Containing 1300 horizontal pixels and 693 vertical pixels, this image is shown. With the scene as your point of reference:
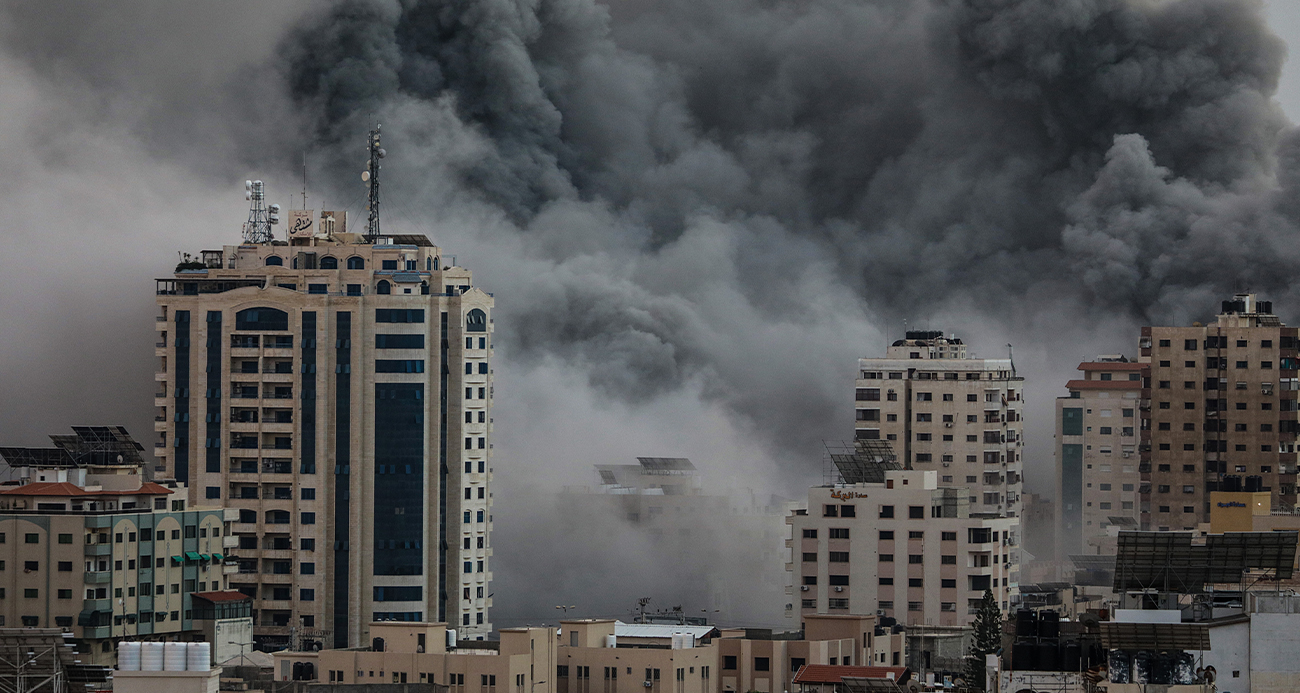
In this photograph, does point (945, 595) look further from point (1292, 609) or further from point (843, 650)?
point (1292, 609)

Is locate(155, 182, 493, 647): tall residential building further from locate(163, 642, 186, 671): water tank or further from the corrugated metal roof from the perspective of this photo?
Result: locate(163, 642, 186, 671): water tank

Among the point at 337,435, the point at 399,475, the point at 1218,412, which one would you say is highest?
the point at 1218,412

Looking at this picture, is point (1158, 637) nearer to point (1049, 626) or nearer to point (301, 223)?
point (1049, 626)

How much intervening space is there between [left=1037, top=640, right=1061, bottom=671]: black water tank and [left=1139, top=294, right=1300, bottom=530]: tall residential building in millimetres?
44436

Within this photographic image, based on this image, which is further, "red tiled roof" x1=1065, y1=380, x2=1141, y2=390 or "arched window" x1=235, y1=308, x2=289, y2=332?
"red tiled roof" x1=1065, y1=380, x2=1141, y2=390

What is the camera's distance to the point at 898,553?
6391 cm

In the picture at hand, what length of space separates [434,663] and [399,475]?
15.7 metres

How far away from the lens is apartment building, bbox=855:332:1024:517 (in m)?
76.0

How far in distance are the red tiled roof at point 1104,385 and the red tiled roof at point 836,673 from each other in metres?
39.1

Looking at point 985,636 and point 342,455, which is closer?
point 985,636

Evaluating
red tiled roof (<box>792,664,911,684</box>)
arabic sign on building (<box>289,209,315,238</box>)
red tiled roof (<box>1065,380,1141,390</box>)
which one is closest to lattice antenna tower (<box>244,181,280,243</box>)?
arabic sign on building (<box>289,209,315,238</box>)

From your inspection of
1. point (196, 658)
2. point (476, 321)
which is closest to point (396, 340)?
point (476, 321)

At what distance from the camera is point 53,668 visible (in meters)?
35.0

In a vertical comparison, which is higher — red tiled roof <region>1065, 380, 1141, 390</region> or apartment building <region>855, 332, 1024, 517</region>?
red tiled roof <region>1065, 380, 1141, 390</region>
